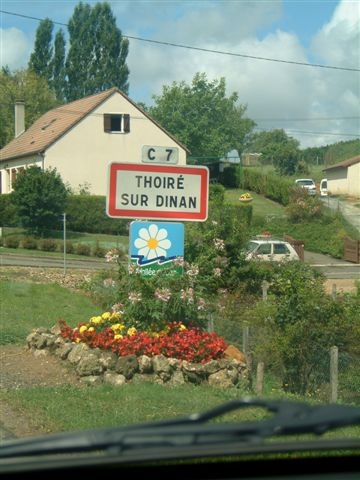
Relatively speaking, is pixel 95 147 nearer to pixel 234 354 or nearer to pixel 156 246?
pixel 156 246

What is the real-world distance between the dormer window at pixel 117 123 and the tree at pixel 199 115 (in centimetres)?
3014

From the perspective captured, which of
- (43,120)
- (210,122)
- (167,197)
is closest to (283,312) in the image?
(167,197)

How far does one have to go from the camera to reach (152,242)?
39.6 feet

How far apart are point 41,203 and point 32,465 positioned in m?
43.5

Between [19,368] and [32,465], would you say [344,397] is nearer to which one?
[19,368]

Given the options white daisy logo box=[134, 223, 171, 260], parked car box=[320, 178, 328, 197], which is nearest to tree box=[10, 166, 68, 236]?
parked car box=[320, 178, 328, 197]

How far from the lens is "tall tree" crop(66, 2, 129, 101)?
86.5 meters

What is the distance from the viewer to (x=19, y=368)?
1194cm

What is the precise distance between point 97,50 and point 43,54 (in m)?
6.18

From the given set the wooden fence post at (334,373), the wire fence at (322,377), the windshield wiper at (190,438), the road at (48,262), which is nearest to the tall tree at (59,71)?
the road at (48,262)

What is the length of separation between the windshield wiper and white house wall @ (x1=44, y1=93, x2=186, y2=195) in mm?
50687

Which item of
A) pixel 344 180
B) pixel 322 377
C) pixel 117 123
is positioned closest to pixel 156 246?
pixel 322 377

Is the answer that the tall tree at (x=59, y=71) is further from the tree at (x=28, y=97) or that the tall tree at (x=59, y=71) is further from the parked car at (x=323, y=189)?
the parked car at (x=323, y=189)

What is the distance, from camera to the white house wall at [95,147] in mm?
53969
